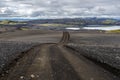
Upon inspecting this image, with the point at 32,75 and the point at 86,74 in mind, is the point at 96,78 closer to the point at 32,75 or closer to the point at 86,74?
the point at 86,74

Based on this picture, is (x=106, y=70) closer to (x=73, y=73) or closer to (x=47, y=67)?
(x=73, y=73)

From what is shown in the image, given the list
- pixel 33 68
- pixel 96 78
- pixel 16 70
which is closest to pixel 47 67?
pixel 33 68

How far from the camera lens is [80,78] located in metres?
14.9

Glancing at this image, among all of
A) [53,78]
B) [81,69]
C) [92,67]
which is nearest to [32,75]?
[53,78]

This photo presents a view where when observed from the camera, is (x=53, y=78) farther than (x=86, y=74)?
No

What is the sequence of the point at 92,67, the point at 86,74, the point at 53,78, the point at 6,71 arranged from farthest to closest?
the point at 92,67, the point at 6,71, the point at 86,74, the point at 53,78

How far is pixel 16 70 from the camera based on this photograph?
57.4 ft

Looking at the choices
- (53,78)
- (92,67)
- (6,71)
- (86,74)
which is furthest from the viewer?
(92,67)

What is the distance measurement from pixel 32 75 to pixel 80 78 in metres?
3.27

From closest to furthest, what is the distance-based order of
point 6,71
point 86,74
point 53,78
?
point 53,78
point 86,74
point 6,71

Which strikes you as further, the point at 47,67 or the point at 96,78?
the point at 47,67

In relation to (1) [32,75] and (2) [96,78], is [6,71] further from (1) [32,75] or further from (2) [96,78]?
(2) [96,78]

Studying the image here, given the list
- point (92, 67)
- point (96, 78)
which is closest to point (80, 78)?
point (96, 78)

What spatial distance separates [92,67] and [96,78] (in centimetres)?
368
